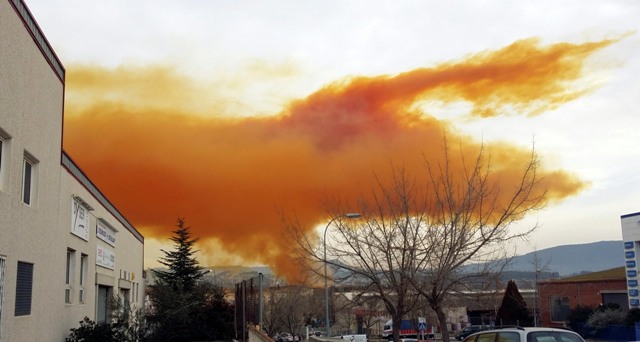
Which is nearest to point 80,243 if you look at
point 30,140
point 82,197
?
point 82,197

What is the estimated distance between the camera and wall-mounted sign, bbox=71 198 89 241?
71.6 feet

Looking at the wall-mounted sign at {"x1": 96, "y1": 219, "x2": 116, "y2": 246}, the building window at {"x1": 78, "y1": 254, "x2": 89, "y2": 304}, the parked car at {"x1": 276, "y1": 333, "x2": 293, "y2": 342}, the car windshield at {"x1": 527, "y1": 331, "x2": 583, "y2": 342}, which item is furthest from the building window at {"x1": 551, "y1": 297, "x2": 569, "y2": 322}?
the car windshield at {"x1": 527, "y1": 331, "x2": 583, "y2": 342}

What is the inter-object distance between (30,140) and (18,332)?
450 centimetres

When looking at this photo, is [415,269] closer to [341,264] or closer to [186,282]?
[341,264]

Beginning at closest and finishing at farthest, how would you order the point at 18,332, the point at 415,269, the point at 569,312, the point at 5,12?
the point at 5,12 → the point at 18,332 → the point at 415,269 → the point at 569,312

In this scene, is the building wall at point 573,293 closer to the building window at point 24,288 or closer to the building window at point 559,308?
the building window at point 559,308

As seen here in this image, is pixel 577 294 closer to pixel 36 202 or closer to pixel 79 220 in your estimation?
pixel 79 220

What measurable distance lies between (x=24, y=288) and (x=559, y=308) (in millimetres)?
48441

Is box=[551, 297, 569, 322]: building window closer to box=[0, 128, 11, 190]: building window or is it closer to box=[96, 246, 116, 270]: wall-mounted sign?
box=[96, 246, 116, 270]: wall-mounted sign

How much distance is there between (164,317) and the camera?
3288 centimetres

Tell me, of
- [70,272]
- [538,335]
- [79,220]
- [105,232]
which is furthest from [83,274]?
[538,335]

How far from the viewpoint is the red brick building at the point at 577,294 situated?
50250mm

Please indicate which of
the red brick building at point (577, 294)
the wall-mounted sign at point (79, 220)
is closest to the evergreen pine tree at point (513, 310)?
the red brick building at point (577, 294)

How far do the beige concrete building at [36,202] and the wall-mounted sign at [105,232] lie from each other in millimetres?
1683
